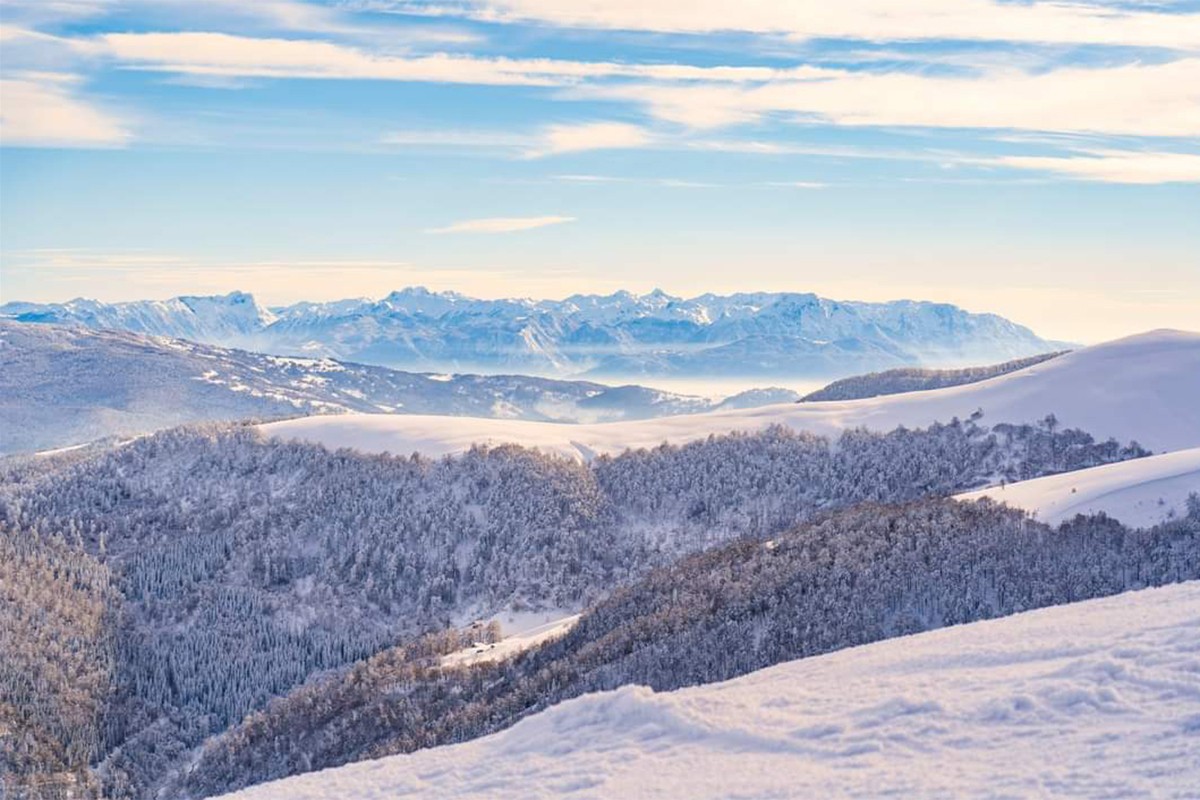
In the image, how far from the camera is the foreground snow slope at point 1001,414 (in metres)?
166

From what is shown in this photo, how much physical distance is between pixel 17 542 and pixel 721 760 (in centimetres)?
15267

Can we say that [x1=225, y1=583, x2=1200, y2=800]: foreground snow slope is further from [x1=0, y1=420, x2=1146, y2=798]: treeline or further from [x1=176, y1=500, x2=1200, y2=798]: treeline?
[x1=0, y1=420, x2=1146, y2=798]: treeline

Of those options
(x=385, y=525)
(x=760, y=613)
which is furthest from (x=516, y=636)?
(x=760, y=613)

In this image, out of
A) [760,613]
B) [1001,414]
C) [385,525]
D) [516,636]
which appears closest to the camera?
[760,613]

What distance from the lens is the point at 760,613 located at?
86688 millimetres

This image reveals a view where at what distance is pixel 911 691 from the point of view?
31438 millimetres

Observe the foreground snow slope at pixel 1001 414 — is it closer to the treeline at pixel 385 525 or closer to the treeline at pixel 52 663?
the treeline at pixel 385 525

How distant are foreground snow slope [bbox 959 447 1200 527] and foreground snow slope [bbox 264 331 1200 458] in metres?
62.6

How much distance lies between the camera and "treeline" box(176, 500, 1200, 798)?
7925 centimetres

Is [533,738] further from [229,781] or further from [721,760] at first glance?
[229,781]

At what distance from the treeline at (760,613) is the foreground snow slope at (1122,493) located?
2.56 m

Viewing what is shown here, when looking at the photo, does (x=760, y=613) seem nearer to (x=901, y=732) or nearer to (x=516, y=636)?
(x=516, y=636)

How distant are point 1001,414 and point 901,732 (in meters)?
152

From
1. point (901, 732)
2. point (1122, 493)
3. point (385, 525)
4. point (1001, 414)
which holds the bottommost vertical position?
point (385, 525)
